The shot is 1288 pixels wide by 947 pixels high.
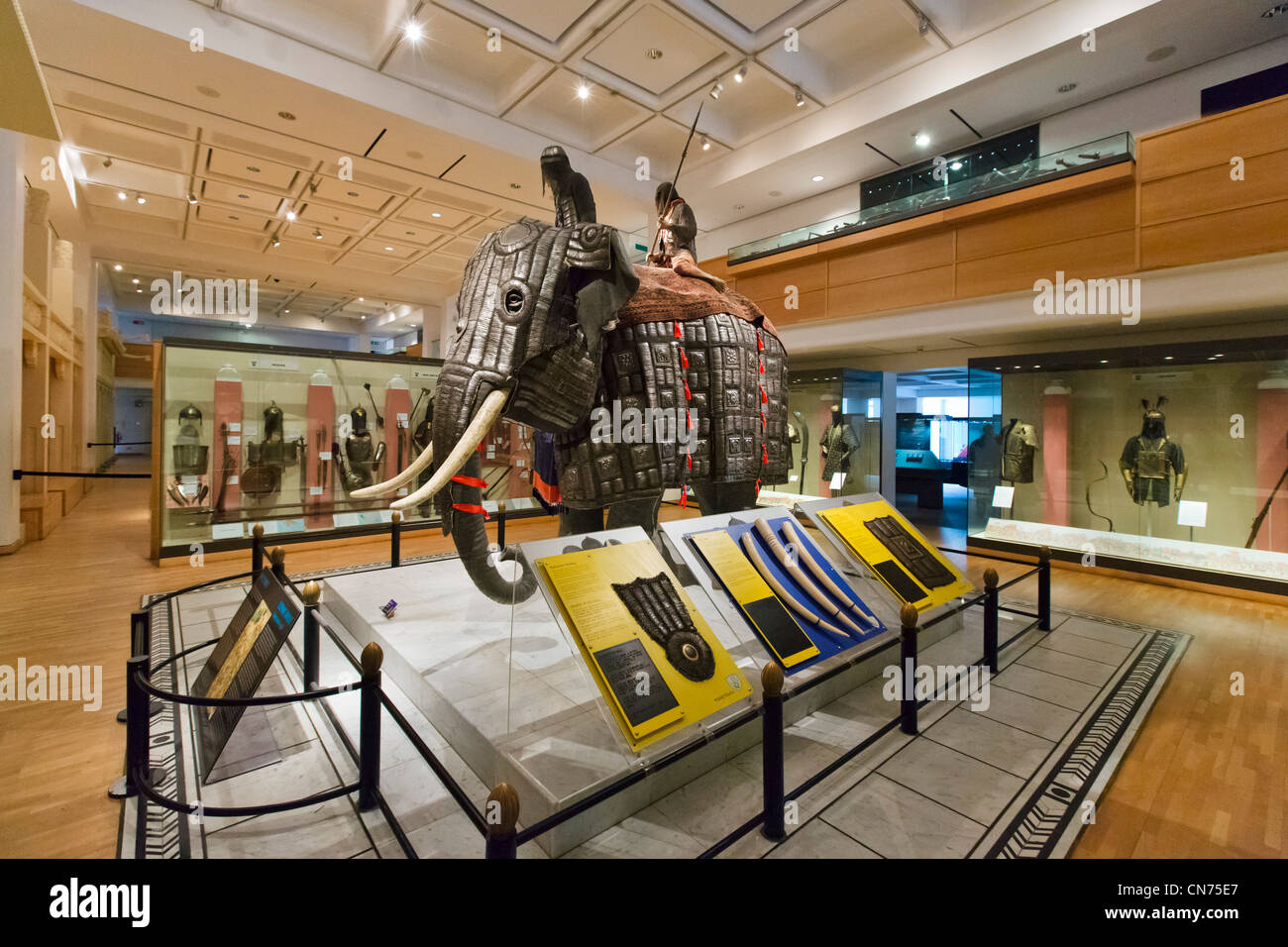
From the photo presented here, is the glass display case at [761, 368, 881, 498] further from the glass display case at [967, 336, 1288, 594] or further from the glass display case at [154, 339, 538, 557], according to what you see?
the glass display case at [154, 339, 538, 557]

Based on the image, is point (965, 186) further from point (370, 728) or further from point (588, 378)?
point (370, 728)

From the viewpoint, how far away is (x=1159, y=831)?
174 centimetres

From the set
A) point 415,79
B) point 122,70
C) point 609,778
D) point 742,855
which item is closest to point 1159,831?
point 742,855

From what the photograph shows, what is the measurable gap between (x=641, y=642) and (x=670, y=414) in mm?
954

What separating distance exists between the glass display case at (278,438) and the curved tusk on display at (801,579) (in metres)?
3.29

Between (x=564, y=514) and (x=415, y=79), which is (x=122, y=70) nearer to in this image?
(x=415, y=79)

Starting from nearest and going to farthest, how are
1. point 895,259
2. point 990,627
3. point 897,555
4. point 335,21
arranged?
point 990,627 < point 897,555 < point 335,21 < point 895,259

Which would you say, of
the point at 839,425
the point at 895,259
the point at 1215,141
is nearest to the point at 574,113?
the point at 895,259

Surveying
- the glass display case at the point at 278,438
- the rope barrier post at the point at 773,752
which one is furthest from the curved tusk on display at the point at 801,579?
the glass display case at the point at 278,438

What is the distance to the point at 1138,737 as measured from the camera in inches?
91.5

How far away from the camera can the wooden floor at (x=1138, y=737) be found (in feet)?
5.61

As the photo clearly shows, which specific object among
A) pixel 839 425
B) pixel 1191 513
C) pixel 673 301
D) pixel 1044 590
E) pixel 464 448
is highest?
pixel 673 301

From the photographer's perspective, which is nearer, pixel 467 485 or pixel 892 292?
pixel 467 485

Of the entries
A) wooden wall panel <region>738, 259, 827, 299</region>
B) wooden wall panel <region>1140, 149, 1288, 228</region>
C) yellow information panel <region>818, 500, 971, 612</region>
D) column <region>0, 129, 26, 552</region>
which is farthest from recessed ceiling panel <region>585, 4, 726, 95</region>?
column <region>0, 129, 26, 552</region>
